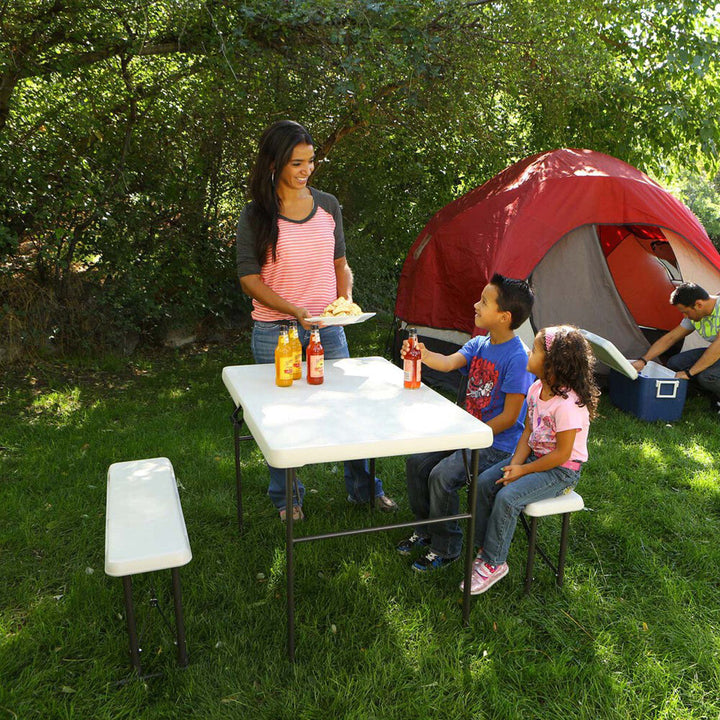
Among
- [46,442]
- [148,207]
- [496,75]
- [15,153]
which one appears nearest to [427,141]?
[496,75]

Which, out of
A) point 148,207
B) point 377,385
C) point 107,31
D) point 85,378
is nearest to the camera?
point 377,385

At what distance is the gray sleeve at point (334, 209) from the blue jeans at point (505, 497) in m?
1.37

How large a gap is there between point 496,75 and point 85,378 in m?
4.92

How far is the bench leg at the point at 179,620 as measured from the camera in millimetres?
2176

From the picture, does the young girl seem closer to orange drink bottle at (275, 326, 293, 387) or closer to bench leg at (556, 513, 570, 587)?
bench leg at (556, 513, 570, 587)

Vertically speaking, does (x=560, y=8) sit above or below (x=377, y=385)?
above

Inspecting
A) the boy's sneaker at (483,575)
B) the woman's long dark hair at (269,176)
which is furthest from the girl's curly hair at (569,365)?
the woman's long dark hair at (269,176)

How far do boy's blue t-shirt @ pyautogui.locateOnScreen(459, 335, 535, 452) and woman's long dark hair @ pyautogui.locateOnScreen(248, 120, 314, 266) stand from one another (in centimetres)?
109

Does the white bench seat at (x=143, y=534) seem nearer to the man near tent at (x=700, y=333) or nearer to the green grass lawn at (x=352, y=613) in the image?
the green grass lawn at (x=352, y=613)

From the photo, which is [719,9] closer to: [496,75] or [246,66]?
[496,75]

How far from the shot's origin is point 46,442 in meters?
4.43

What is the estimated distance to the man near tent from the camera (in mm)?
4914

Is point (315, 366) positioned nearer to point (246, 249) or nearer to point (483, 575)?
point (246, 249)

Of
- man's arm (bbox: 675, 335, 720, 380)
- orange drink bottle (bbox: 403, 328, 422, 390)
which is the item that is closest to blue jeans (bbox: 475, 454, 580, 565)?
orange drink bottle (bbox: 403, 328, 422, 390)
